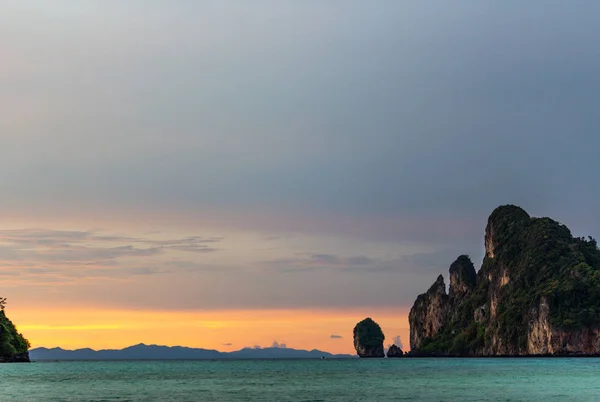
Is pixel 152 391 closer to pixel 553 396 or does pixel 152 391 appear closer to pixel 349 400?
pixel 349 400

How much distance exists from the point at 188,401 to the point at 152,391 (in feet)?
68.0

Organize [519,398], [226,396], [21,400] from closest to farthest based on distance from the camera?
[519,398] → [21,400] → [226,396]

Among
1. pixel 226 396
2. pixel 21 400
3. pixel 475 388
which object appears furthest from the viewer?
pixel 475 388

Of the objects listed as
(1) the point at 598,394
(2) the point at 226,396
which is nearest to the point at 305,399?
(2) the point at 226,396

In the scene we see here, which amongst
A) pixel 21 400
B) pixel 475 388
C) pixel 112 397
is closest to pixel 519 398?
pixel 475 388

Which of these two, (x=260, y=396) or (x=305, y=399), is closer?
(x=305, y=399)

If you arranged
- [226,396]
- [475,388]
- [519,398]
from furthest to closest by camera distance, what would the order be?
[475,388] < [226,396] < [519,398]

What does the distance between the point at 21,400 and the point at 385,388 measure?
1858 inches

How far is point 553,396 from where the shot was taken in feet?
279

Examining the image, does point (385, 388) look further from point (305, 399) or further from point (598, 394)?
point (598, 394)

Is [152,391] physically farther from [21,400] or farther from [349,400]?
[349,400]

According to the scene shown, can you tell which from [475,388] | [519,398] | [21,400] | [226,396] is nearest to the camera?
[519,398]

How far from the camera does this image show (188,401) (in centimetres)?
8606

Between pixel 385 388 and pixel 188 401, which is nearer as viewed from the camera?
pixel 188 401
